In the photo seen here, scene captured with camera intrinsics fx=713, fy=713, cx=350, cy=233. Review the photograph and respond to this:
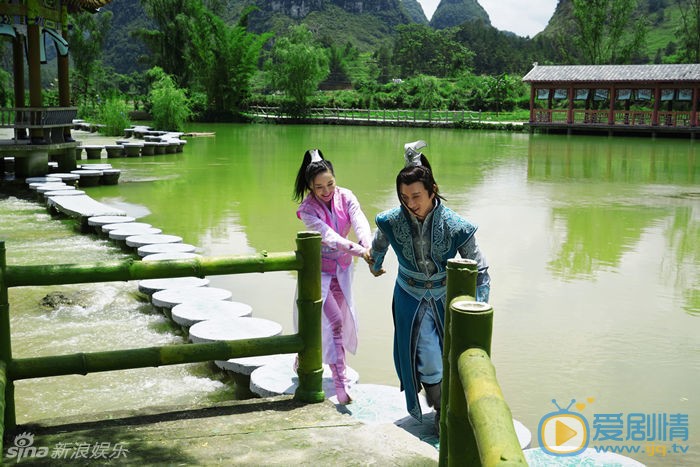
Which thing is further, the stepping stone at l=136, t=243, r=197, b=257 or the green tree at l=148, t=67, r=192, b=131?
the green tree at l=148, t=67, r=192, b=131

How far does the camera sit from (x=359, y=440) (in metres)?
2.61

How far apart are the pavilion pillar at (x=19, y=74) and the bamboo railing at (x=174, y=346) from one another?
10.1 metres

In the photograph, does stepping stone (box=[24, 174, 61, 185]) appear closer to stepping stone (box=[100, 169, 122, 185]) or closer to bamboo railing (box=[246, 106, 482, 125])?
stepping stone (box=[100, 169, 122, 185])

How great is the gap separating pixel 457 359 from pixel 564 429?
78.9 inches

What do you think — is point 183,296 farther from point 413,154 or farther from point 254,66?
point 254,66

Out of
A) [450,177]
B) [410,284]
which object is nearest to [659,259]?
[410,284]

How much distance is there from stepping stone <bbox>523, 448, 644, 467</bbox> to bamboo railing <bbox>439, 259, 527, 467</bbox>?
747mm

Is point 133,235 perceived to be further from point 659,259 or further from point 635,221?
point 635,221

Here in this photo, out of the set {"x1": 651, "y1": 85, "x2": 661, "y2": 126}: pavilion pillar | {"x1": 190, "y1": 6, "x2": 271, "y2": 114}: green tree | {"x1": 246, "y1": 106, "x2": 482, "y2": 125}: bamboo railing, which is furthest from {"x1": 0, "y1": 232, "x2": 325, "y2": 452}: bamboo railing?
{"x1": 190, "y1": 6, "x2": 271, "y2": 114}: green tree

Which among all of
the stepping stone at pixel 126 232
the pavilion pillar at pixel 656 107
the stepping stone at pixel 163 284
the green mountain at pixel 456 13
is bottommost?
the stepping stone at pixel 163 284

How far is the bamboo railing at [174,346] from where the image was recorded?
2.60 m

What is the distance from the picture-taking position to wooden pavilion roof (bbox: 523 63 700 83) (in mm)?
24641

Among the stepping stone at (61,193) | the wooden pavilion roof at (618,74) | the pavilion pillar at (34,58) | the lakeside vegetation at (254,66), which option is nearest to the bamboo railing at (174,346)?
the stepping stone at (61,193)

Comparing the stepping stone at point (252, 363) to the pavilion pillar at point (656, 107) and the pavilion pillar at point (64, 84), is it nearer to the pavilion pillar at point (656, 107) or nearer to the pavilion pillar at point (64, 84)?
the pavilion pillar at point (64, 84)
